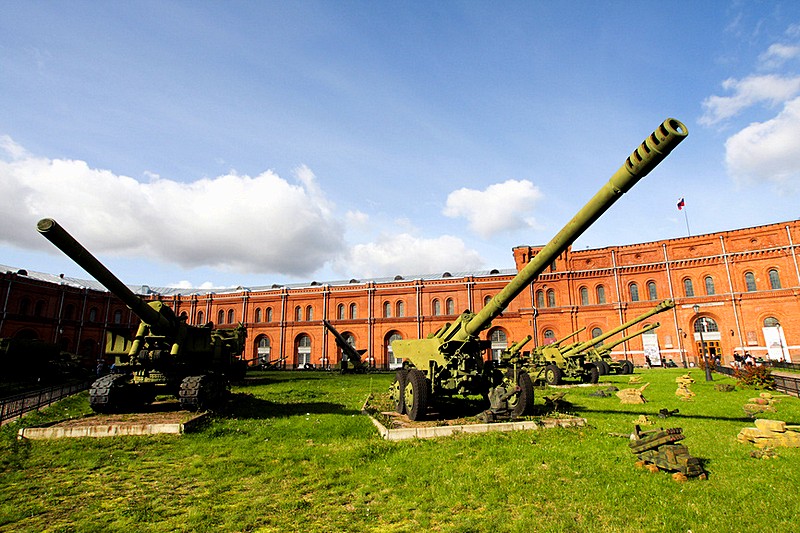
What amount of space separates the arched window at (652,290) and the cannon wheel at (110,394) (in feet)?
131

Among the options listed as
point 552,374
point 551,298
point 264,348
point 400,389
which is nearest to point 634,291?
point 551,298

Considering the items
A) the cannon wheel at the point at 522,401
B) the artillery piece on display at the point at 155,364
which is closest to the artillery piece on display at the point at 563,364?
the cannon wheel at the point at 522,401

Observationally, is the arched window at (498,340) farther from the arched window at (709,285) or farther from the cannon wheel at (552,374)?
the cannon wheel at (552,374)

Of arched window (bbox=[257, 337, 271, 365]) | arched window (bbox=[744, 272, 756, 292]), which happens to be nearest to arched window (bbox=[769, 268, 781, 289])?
arched window (bbox=[744, 272, 756, 292])

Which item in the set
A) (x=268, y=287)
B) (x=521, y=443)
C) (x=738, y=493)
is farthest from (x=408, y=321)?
(x=738, y=493)

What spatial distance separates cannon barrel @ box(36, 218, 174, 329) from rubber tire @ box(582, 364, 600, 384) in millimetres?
19237

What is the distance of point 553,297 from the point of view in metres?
40.9

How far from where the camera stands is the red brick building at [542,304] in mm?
34281

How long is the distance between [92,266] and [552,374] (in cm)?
1954

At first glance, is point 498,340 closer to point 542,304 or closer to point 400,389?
point 542,304

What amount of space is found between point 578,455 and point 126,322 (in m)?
55.1

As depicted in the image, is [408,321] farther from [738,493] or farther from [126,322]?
[738,493]

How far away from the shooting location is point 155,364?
1062 cm

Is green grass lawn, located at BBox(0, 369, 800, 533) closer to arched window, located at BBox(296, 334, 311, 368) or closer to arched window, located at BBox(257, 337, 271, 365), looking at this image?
arched window, located at BBox(296, 334, 311, 368)
